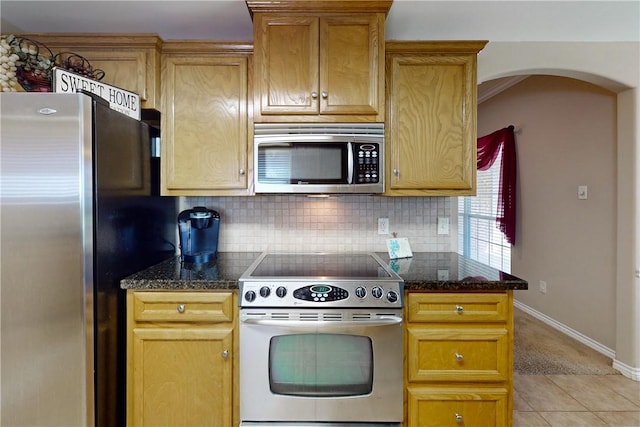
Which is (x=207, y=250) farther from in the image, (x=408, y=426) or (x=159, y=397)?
(x=408, y=426)

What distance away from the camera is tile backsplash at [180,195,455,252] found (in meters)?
2.38

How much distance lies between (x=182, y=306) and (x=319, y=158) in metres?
1.05

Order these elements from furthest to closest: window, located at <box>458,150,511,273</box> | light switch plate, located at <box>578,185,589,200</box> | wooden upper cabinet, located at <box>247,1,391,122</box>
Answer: window, located at <box>458,150,511,273</box> → light switch plate, located at <box>578,185,589,200</box> → wooden upper cabinet, located at <box>247,1,391,122</box>

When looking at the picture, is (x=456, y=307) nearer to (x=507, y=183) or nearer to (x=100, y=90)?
(x=100, y=90)

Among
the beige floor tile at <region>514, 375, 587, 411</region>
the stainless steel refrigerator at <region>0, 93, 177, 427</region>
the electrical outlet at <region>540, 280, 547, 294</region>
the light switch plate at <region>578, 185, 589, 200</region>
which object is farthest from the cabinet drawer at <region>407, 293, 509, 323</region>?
the electrical outlet at <region>540, 280, 547, 294</region>

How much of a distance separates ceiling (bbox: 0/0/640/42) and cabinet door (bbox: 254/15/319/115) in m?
0.25

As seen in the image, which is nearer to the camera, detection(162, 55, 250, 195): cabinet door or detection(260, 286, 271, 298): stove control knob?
detection(260, 286, 271, 298): stove control knob

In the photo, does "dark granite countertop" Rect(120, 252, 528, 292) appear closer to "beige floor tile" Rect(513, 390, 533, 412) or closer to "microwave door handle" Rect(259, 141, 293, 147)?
"microwave door handle" Rect(259, 141, 293, 147)

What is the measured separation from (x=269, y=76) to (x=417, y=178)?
1.04m

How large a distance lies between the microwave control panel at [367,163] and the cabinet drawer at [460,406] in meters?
1.11

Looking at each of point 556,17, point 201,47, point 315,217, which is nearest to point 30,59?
point 201,47

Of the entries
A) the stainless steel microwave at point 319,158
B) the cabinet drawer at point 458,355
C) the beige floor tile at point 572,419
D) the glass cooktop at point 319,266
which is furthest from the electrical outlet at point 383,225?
the beige floor tile at point 572,419

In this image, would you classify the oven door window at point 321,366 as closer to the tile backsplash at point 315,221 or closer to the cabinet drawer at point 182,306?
the cabinet drawer at point 182,306

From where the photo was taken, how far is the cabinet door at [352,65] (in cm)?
187
